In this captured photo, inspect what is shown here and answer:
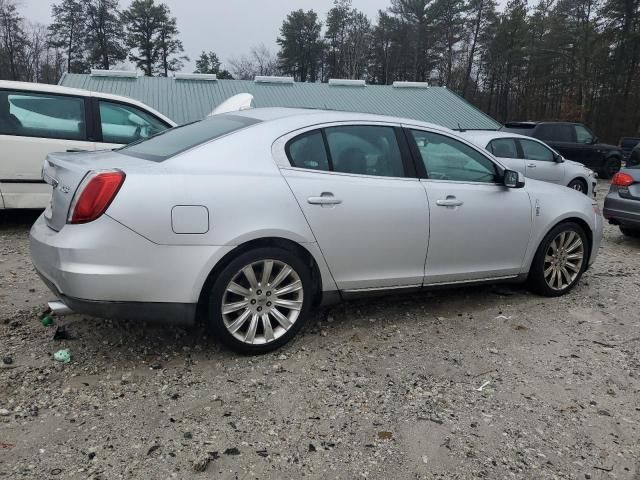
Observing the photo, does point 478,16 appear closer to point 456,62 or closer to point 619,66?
point 456,62

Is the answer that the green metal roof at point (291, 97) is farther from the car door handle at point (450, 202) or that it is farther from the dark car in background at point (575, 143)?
the car door handle at point (450, 202)

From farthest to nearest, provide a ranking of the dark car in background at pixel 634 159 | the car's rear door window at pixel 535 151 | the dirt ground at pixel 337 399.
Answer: the car's rear door window at pixel 535 151 < the dark car in background at pixel 634 159 < the dirt ground at pixel 337 399

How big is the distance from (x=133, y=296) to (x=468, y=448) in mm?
1935

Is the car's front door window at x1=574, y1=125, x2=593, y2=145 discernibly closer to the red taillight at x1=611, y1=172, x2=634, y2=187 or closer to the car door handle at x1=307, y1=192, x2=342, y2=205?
the red taillight at x1=611, y1=172, x2=634, y2=187

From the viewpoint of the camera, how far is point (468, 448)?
2.51 metres

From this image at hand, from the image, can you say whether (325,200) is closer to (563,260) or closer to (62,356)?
(62,356)

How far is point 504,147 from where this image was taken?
9984 millimetres

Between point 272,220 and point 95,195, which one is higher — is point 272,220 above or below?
below

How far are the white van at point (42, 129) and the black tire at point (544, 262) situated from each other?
5033 mm

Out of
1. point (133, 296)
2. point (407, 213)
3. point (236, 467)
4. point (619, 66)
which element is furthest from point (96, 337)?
point (619, 66)

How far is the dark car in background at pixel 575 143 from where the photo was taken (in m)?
15.9

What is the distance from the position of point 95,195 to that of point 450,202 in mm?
2437

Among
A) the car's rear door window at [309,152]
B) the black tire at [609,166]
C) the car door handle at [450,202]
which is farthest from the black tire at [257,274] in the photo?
the black tire at [609,166]

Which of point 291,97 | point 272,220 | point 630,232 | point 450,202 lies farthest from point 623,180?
point 291,97
